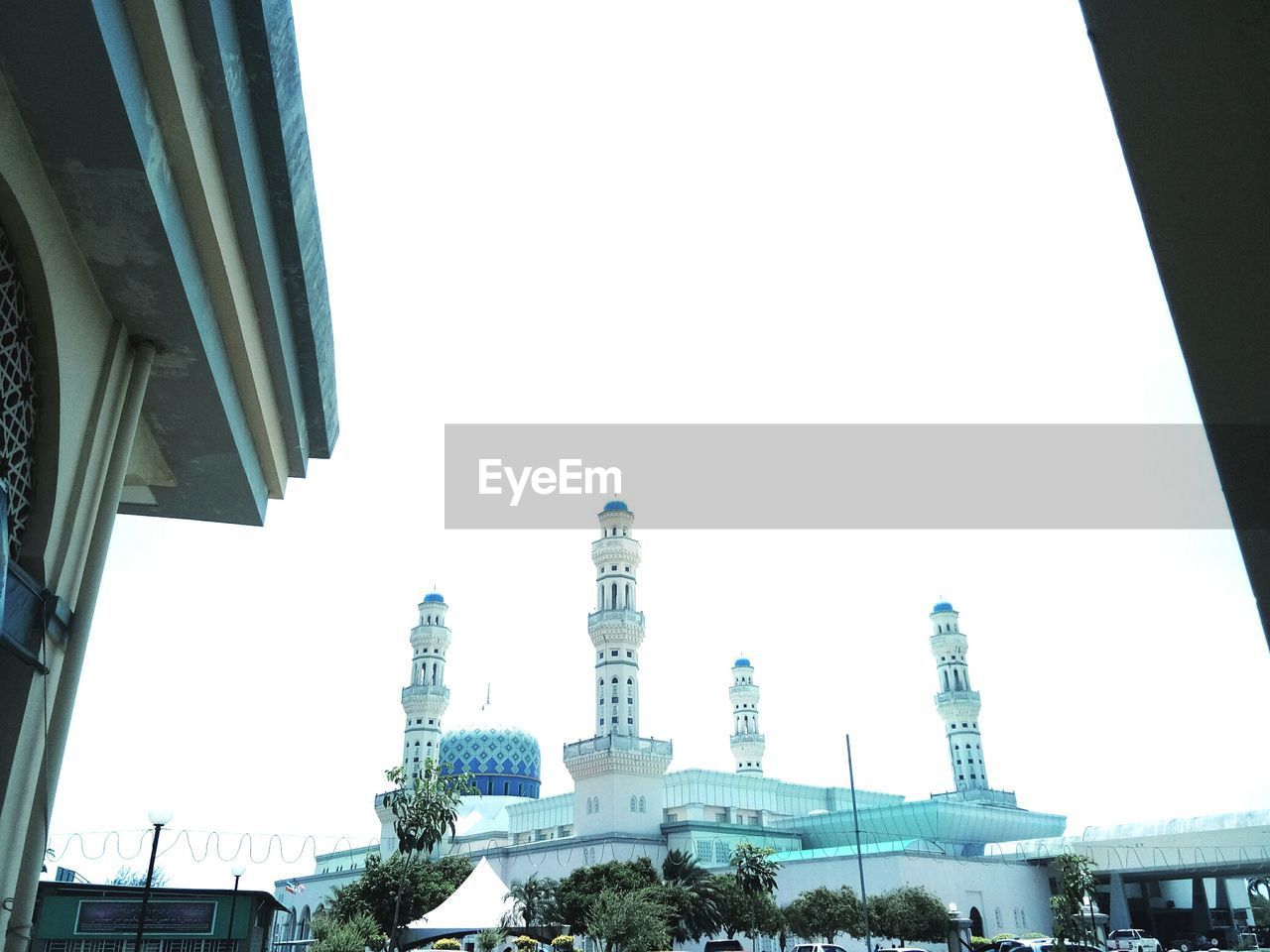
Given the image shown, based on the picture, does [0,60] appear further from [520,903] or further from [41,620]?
[520,903]

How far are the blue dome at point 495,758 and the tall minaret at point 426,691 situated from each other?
3.51m

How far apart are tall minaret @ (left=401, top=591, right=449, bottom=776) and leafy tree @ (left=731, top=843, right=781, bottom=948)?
30003mm

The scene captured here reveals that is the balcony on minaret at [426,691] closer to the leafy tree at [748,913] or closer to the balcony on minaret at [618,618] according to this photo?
the balcony on minaret at [618,618]

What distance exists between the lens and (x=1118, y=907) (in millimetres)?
54719

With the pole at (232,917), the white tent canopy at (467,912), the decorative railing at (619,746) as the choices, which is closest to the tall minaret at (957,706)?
the decorative railing at (619,746)

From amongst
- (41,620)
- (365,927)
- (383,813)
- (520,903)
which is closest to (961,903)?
(520,903)

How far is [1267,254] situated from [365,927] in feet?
156

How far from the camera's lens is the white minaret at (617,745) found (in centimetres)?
5803

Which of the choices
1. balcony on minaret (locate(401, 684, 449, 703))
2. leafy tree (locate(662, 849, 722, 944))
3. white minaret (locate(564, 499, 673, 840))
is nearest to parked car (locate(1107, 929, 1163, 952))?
leafy tree (locate(662, 849, 722, 944))

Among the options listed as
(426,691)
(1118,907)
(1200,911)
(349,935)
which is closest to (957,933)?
(1118,907)

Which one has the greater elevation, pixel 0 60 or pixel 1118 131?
pixel 0 60

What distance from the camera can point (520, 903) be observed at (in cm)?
5162

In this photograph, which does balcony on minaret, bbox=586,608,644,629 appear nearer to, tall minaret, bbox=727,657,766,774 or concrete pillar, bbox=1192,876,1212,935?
tall minaret, bbox=727,657,766,774

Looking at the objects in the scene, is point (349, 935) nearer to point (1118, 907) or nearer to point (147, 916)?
point (147, 916)
